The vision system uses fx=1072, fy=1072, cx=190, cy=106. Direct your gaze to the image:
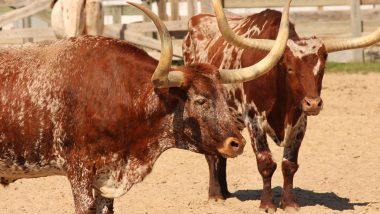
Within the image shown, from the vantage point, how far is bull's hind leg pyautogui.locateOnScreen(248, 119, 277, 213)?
371 inches

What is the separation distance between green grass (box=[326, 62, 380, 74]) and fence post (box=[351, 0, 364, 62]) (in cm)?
40

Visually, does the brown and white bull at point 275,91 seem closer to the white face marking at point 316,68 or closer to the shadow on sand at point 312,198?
the white face marking at point 316,68

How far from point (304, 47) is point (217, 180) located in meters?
1.68

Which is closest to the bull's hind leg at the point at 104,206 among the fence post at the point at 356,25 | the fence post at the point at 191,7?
the fence post at the point at 356,25

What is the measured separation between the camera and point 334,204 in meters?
9.73

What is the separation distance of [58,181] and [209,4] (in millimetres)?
10323

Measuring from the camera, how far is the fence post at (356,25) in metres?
20.5

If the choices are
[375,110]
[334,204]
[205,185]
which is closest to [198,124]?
[334,204]

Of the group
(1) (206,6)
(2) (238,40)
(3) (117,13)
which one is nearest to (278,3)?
(1) (206,6)

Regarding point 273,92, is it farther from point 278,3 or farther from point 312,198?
point 278,3

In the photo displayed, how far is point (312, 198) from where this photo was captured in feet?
32.9

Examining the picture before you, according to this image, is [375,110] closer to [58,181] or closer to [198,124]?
[58,181]

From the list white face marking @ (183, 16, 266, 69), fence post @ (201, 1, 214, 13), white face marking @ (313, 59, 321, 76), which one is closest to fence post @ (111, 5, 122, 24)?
fence post @ (201, 1, 214, 13)

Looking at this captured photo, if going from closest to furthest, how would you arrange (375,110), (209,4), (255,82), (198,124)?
(198,124) < (255,82) < (375,110) < (209,4)
